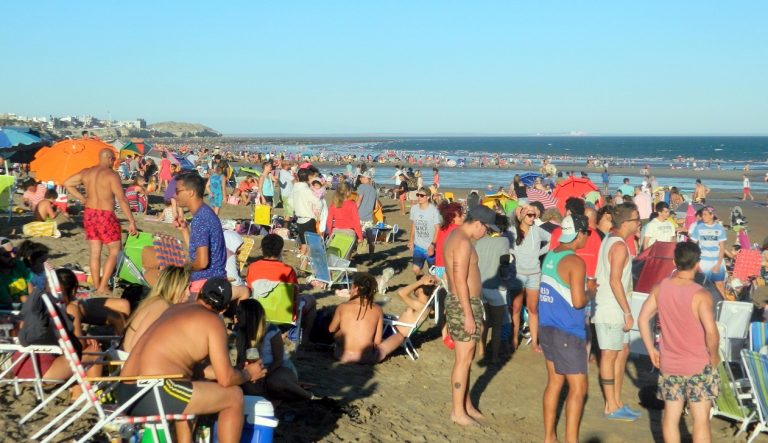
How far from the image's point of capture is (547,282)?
16.2 feet

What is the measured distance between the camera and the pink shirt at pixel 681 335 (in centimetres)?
446

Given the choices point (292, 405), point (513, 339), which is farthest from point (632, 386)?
point (292, 405)

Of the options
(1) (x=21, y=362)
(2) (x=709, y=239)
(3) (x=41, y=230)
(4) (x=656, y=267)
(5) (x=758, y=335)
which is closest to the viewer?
(1) (x=21, y=362)

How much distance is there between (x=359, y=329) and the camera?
6.75 metres

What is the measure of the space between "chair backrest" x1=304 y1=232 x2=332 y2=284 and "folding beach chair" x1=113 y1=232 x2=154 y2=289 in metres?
1.91

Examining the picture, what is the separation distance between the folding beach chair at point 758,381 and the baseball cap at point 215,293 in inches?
137

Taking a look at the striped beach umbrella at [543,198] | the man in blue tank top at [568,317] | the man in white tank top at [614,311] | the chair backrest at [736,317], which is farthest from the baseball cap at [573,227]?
the striped beach umbrella at [543,198]

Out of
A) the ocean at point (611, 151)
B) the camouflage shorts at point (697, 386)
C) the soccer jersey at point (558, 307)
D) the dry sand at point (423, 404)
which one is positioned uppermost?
the soccer jersey at point (558, 307)

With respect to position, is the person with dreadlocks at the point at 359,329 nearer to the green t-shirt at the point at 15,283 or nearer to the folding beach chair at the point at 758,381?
the green t-shirt at the point at 15,283

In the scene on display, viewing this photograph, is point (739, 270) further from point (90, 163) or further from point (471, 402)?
point (90, 163)

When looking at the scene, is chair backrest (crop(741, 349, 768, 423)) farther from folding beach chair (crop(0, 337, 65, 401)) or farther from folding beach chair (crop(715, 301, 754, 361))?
folding beach chair (crop(0, 337, 65, 401))

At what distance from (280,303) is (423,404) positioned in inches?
59.4

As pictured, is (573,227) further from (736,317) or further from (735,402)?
(736,317)

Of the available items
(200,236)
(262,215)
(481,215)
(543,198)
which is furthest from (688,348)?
(262,215)
